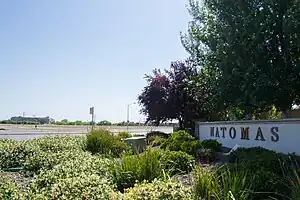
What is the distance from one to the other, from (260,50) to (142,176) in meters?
6.07

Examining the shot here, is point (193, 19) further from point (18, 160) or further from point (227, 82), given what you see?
point (18, 160)

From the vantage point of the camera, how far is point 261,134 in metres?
12.5

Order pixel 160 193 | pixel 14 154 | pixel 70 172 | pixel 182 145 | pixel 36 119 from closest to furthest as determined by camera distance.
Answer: pixel 160 193, pixel 70 172, pixel 14 154, pixel 182 145, pixel 36 119

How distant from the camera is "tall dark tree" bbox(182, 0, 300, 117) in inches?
433

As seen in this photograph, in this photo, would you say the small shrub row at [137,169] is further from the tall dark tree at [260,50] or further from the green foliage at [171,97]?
the green foliage at [171,97]

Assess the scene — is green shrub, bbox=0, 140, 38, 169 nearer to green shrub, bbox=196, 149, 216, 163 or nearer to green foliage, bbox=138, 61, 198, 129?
green shrub, bbox=196, 149, 216, 163

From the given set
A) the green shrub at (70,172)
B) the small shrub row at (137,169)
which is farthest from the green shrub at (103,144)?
the small shrub row at (137,169)

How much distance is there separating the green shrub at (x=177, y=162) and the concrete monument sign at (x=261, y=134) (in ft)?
12.7

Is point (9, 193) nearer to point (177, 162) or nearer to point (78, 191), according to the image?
point (78, 191)

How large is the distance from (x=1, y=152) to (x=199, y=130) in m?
10.2

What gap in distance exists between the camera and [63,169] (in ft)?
21.6

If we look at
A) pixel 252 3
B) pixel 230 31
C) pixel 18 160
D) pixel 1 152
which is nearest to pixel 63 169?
pixel 18 160

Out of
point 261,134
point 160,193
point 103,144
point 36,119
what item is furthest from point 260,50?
point 36,119

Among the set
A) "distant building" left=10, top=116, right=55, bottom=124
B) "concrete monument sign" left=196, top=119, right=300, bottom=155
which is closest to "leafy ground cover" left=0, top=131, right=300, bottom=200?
"concrete monument sign" left=196, top=119, right=300, bottom=155
